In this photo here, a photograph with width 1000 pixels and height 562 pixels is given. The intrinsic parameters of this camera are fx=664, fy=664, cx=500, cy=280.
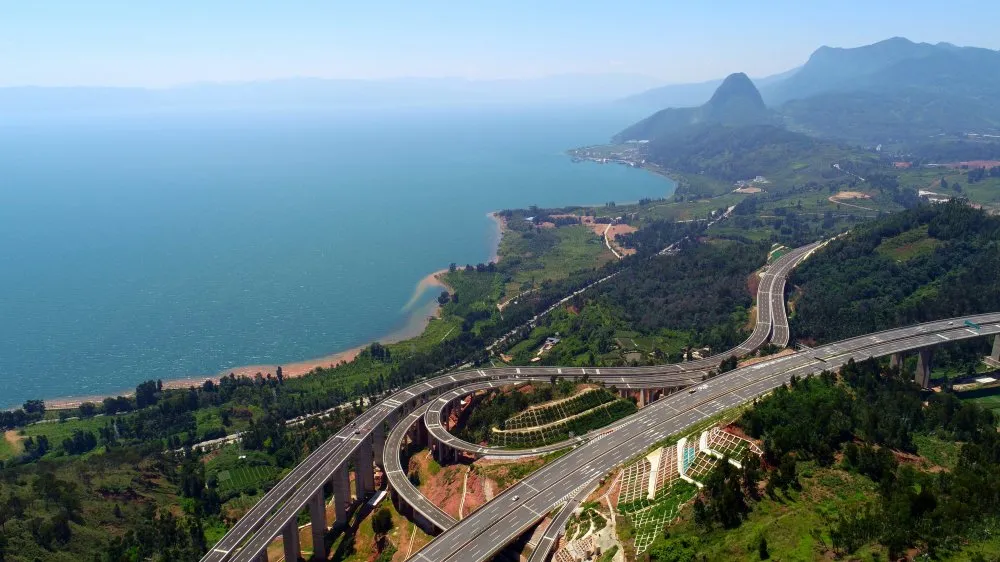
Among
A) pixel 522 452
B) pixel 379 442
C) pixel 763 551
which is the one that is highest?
pixel 763 551

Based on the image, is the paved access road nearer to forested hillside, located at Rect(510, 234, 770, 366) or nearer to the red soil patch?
the red soil patch

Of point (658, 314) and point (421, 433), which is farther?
point (658, 314)

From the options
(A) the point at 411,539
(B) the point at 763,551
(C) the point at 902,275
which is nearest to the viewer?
(B) the point at 763,551

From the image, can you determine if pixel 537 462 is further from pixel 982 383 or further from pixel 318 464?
pixel 982 383

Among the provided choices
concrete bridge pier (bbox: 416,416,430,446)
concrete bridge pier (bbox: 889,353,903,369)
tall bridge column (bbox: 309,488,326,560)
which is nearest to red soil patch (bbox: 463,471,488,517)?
concrete bridge pier (bbox: 416,416,430,446)

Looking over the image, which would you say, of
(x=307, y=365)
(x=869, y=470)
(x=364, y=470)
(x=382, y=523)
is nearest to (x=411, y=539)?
(x=382, y=523)

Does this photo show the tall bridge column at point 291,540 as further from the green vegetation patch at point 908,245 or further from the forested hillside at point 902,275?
the green vegetation patch at point 908,245

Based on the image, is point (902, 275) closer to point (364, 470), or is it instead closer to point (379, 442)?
point (379, 442)

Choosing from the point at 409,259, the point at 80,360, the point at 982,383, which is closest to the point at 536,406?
the point at 982,383
